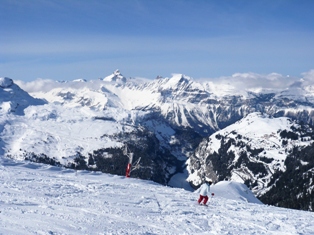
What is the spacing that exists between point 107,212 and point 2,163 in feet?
93.2

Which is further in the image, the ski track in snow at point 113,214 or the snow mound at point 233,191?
the snow mound at point 233,191

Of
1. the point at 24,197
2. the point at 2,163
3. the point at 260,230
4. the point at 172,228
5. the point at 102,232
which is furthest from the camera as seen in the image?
the point at 2,163

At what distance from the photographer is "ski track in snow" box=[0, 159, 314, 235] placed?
18.1 meters

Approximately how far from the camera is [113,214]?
71.4ft

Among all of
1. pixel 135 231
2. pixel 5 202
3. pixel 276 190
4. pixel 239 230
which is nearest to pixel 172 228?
pixel 135 231

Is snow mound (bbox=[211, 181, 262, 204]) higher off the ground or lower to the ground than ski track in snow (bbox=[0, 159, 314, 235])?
lower

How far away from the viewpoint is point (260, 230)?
70.8ft

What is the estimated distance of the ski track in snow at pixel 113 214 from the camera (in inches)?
712

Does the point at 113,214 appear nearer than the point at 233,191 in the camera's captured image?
Yes

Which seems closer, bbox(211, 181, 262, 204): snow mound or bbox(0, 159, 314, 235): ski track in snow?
bbox(0, 159, 314, 235): ski track in snow

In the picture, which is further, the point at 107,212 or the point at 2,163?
the point at 2,163

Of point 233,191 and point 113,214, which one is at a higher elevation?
point 113,214

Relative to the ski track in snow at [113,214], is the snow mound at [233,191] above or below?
below

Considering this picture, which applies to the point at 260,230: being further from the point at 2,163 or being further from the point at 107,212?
the point at 2,163
